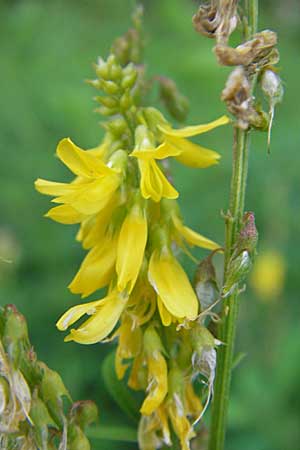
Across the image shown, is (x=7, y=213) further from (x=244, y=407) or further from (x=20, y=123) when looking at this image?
(x=244, y=407)

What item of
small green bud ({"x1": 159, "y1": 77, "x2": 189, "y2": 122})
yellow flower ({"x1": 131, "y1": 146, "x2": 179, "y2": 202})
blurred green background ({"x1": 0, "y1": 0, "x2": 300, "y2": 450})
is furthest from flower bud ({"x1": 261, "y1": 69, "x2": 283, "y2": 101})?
blurred green background ({"x1": 0, "y1": 0, "x2": 300, "y2": 450})

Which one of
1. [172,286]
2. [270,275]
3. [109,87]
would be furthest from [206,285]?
[270,275]

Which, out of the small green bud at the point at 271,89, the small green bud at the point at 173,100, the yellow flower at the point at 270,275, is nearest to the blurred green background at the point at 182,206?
the yellow flower at the point at 270,275

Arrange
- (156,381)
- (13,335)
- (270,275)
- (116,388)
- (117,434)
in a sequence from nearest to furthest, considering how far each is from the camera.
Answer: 1. (13,335)
2. (156,381)
3. (116,388)
4. (117,434)
5. (270,275)

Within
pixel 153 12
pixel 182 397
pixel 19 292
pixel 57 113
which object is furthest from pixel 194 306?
pixel 153 12

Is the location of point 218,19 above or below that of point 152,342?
above

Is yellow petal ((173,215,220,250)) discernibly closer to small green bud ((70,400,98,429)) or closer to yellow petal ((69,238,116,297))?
yellow petal ((69,238,116,297))

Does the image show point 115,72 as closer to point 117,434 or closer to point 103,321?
point 103,321
